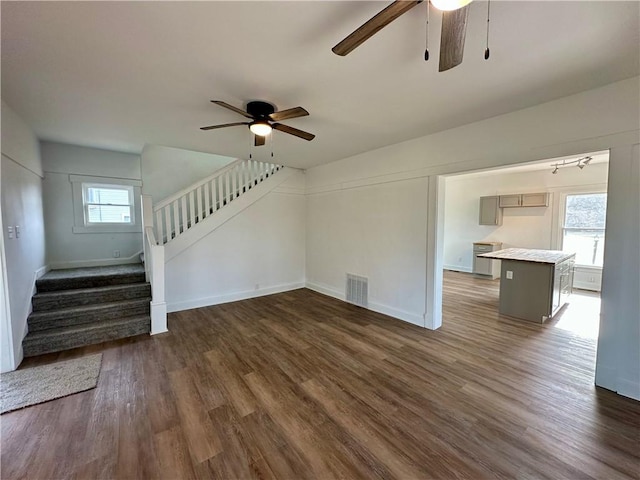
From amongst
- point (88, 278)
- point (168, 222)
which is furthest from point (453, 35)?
point (88, 278)

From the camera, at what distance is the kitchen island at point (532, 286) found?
152 inches

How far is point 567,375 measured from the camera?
2.55 meters

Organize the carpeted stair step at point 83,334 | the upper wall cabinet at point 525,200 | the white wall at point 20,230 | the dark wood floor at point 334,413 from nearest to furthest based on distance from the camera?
the dark wood floor at point 334,413 < the white wall at point 20,230 < the carpeted stair step at point 83,334 < the upper wall cabinet at point 525,200

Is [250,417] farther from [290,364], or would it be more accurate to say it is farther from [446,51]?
[446,51]

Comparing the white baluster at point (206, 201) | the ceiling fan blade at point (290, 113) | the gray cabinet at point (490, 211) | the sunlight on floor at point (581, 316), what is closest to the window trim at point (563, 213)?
the sunlight on floor at point (581, 316)

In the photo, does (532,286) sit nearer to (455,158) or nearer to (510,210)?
(455,158)

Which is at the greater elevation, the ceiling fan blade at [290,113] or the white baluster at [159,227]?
the ceiling fan blade at [290,113]

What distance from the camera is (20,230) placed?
9.95 ft

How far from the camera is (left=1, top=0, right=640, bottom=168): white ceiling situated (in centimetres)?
152

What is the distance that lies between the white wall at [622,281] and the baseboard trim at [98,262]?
6638mm

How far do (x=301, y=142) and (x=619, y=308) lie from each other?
12.8 feet

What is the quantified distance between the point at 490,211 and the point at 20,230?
896cm

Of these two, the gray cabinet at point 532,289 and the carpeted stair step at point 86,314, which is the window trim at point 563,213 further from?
the carpeted stair step at point 86,314

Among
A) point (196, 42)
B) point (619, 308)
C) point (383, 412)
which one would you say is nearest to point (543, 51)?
point (619, 308)
